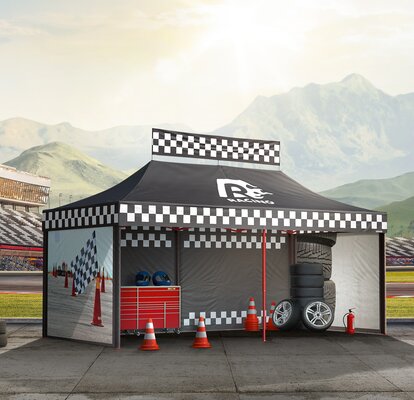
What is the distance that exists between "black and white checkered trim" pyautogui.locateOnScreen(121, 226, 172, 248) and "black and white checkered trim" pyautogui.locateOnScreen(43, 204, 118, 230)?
4.64 ft

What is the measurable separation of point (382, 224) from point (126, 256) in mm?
5465

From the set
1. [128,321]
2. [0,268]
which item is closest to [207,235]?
[128,321]

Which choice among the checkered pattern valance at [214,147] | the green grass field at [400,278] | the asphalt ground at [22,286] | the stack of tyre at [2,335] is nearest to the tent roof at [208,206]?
the checkered pattern valance at [214,147]

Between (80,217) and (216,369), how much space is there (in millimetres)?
4700

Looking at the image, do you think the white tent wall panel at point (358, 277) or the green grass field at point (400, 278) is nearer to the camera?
the white tent wall panel at point (358, 277)

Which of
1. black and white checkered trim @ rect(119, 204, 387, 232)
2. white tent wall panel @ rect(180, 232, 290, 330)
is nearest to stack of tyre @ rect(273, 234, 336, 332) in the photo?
white tent wall panel @ rect(180, 232, 290, 330)

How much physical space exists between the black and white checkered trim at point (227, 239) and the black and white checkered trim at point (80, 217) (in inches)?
109

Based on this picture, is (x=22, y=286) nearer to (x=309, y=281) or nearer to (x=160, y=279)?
(x=160, y=279)

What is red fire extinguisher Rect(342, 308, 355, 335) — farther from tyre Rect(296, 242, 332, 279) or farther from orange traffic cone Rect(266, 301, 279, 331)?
orange traffic cone Rect(266, 301, 279, 331)

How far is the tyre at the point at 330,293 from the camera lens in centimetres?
1642

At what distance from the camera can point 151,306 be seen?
14875 millimetres

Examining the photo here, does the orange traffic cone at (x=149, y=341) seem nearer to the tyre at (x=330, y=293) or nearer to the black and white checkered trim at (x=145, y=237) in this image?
the black and white checkered trim at (x=145, y=237)

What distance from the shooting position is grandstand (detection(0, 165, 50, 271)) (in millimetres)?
72938

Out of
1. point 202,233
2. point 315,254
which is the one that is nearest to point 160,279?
point 202,233
